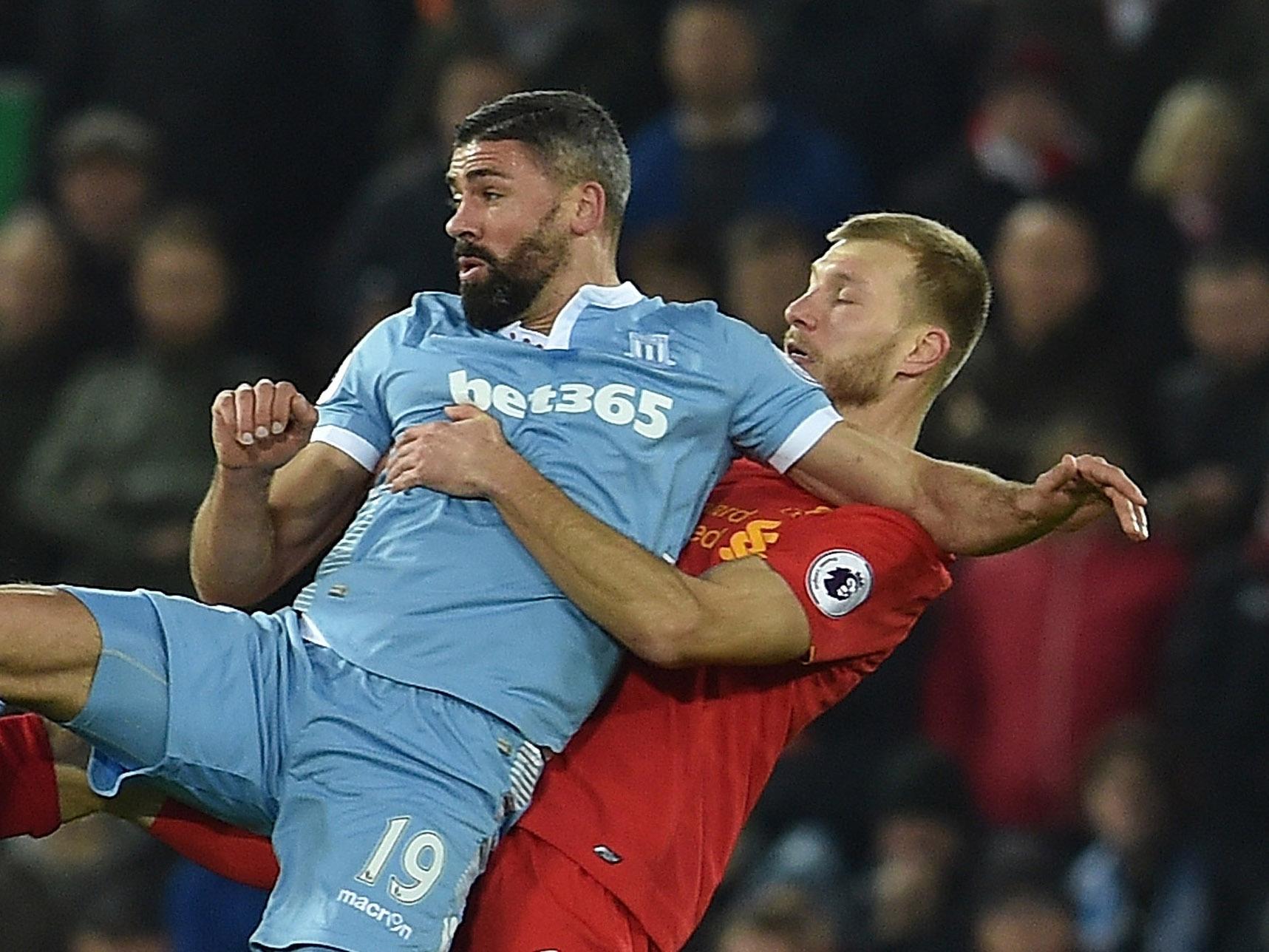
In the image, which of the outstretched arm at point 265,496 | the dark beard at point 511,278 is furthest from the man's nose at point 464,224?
the outstretched arm at point 265,496

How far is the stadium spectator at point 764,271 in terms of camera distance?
8773 millimetres

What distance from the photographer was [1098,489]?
5070 mm

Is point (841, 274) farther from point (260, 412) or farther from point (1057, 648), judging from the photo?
point (1057, 648)

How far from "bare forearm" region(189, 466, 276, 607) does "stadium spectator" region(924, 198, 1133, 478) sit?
3.59 m

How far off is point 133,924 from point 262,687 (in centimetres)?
353

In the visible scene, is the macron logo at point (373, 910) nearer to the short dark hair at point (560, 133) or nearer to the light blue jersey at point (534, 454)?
the light blue jersey at point (534, 454)

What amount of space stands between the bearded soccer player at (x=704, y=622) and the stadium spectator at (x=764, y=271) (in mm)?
3102

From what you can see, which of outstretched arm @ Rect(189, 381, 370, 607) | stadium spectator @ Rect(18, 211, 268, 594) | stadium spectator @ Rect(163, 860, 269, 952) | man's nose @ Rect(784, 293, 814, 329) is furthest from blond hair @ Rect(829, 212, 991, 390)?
stadium spectator @ Rect(18, 211, 268, 594)

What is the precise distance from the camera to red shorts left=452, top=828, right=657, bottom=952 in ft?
16.9

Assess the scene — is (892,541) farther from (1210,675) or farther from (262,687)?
(1210,675)

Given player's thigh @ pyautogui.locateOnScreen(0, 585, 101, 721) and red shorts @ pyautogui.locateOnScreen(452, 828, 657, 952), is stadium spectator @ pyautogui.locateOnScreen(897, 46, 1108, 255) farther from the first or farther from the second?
player's thigh @ pyautogui.locateOnScreen(0, 585, 101, 721)

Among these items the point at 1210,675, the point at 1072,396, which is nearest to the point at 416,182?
the point at 1072,396

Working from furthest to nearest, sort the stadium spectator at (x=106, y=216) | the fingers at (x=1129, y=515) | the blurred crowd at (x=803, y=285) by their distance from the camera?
1. the stadium spectator at (x=106, y=216)
2. the blurred crowd at (x=803, y=285)
3. the fingers at (x=1129, y=515)

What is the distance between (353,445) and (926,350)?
1065mm
